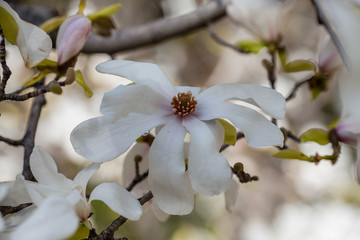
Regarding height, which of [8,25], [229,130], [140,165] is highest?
[8,25]

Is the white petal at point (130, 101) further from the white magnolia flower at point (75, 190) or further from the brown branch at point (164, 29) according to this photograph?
the brown branch at point (164, 29)

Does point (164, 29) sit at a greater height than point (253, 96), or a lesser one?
lesser

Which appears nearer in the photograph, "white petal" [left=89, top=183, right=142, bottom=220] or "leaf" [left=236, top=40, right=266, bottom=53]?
"white petal" [left=89, top=183, right=142, bottom=220]

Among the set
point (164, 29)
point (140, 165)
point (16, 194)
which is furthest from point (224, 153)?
point (16, 194)

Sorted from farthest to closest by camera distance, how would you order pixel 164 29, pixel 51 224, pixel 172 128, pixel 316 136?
pixel 164 29
pixel 316 136
pixel 172 128
pixel 51 224

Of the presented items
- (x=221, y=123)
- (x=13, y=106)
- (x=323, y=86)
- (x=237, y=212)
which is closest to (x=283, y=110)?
(x=221, y=123)

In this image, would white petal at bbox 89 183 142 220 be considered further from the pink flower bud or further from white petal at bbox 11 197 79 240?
the pink flower bud

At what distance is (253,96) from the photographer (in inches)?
14.0

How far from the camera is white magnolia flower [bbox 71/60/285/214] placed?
0.33m

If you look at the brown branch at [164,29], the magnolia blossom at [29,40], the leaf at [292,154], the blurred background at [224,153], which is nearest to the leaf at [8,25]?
the magnolia blossom at [29,40]

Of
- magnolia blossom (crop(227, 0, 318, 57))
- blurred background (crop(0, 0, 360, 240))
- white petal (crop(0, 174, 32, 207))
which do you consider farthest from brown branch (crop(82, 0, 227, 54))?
white petal (crop(0, 174, 32, 207))

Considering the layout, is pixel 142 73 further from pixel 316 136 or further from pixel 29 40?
pixel 316 136

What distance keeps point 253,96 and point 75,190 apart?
16cm

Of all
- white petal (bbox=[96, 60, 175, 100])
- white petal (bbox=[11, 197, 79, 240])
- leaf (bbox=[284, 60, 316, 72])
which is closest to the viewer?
white petal (bbox=[11, 197, 79, 240])
